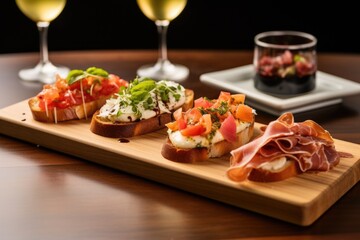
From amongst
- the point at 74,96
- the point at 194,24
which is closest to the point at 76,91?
the point at 74,96

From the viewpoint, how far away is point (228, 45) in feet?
18.6

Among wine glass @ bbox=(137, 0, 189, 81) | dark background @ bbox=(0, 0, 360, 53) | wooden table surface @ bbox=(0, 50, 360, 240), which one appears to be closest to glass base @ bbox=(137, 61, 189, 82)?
wine glass @ bbox=(137, 0, 189, 81)

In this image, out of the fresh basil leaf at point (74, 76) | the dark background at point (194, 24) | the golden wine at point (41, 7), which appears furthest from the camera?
the dark background at point (194, 24)

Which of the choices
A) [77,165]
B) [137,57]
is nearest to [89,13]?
[137,57]

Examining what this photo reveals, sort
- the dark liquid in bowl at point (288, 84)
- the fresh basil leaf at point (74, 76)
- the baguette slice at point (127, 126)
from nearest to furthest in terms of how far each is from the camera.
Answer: the baguette slice at point (127, 126) < the fresh basil leaf at point (74, 76) < the dark liquid in bowl at point (288, 84)

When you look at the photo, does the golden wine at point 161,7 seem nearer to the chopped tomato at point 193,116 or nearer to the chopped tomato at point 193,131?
the chopped tomato at point 193,116

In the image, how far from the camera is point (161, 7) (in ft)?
12.0

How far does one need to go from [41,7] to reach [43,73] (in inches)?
13.7

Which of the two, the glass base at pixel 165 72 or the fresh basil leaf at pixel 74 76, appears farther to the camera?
the glass base at pixel 165 72

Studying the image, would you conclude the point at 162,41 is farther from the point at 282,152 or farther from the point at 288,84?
the point at 282,152

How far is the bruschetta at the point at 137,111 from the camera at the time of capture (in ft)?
9.24

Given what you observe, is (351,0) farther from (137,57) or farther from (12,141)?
(12,141)

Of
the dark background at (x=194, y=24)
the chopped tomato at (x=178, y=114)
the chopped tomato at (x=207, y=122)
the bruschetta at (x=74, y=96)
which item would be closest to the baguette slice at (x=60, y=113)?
the bruschetta at (x=74, y=96)

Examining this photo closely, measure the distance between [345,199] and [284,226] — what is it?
0.29m
